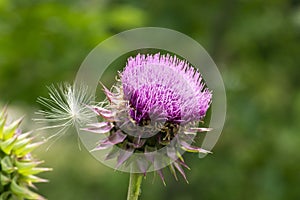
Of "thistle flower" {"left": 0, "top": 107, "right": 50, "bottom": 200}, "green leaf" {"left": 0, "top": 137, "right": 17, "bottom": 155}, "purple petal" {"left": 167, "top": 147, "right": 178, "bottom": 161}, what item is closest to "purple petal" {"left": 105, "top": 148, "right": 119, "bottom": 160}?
"purple petal" {"left": 167, "top": 147, "right": 178, "bottom": 161}

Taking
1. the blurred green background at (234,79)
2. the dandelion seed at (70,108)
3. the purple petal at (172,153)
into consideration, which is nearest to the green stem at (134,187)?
the purple petal at (172,153)

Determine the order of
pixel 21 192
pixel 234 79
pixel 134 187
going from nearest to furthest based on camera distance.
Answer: pixel 134 187 → pixel 21 192 → pixel 234 79

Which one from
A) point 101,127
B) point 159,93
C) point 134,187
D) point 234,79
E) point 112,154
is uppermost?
point 234,79

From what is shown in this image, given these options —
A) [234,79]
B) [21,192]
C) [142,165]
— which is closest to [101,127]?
[142,165]

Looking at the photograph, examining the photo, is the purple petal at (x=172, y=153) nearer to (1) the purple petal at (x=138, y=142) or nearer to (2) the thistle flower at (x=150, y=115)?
(2) the thistle flower at (x=150, y=115)

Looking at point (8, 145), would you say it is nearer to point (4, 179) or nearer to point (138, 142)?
point (4, 179)

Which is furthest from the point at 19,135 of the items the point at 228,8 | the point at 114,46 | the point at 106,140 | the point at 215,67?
the point at 228,8

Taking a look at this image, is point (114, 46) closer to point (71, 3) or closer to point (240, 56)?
point (71, 3)
